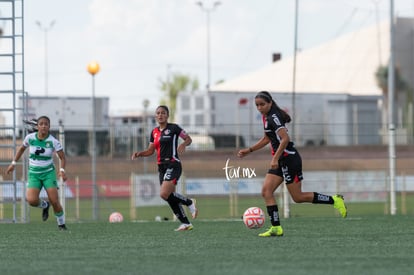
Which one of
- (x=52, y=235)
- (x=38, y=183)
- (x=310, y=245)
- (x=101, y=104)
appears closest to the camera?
(x=310, y=245)

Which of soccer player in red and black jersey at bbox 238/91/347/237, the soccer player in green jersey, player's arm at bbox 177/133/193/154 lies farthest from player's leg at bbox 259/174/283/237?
the soccer player in green jersey

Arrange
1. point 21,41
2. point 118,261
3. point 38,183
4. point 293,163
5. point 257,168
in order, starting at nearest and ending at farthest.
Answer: point 118,261 < point 293,163 < point 38,183 < point 21,41 < point 257,168

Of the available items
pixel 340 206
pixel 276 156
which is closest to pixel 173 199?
pixel 340 206

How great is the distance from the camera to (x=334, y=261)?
1088 cm

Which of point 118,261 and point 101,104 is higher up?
point 101,104

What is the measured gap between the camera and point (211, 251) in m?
12.2

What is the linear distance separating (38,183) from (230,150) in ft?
48.6

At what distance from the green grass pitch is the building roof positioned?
216ft

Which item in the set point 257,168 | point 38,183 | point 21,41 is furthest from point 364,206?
point 38,183

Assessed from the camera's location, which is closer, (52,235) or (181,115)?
(52,235)

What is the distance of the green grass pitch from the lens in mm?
10336

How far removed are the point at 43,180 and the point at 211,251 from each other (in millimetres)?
5857

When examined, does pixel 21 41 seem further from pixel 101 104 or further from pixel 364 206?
pixel 101 104

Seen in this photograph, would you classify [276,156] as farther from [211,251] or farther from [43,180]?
[43,180]
